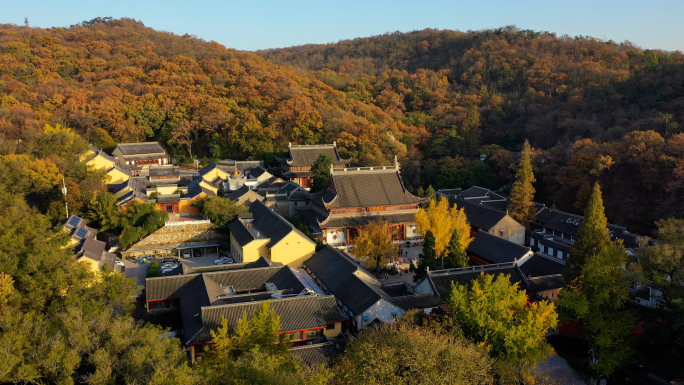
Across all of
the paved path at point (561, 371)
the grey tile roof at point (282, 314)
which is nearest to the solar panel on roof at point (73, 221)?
the grey tile roof at point (282, 314)

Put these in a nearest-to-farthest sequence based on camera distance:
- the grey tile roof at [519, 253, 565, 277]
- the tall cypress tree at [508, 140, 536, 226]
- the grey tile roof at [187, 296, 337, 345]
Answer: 1. the grey tile roof at [187, 296, 337, 345]
2. the grey tile roof at [519, 253, 565, 277]
3. the tall cypress tree at [508, 140, 536, 226]

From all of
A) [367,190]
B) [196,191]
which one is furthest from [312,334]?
[196,191]

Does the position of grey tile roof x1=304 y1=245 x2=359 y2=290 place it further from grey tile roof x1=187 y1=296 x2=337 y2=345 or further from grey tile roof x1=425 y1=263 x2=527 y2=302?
grey tile roof x1=187 y1=296 x2=337 y2=345

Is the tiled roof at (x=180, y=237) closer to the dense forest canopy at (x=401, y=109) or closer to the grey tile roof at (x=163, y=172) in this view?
the dense forest canopy at (x=401, y=109)

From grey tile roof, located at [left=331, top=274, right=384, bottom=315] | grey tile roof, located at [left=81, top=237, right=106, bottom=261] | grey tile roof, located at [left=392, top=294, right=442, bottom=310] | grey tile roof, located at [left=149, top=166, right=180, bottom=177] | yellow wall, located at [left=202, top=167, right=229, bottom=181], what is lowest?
grey tile roof, located at [left=392, top=294, right=442, bottom=310]

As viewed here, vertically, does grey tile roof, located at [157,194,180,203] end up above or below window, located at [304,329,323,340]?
above

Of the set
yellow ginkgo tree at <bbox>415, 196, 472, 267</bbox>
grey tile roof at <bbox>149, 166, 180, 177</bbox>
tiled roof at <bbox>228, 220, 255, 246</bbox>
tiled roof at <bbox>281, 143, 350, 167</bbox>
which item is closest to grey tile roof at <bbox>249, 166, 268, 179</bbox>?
tiled roof at <bbox>281, 143, 350, 167</bbox>

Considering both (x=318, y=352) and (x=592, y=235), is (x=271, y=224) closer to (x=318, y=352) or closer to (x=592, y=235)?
(x=318, y=352)

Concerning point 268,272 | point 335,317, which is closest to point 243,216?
point 268,272
